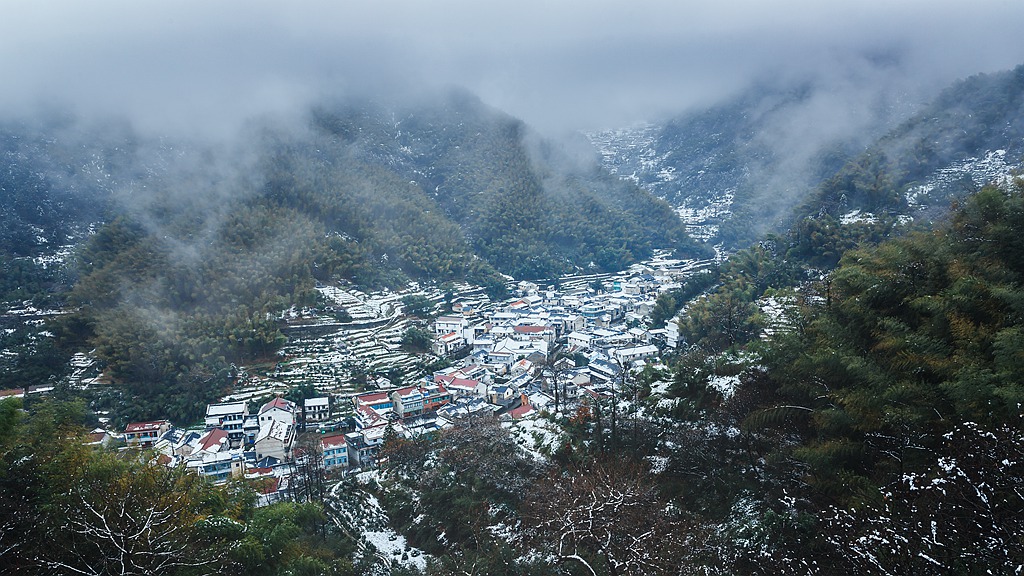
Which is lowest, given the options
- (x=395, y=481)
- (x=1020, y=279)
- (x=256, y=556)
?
(x=395, y=481)

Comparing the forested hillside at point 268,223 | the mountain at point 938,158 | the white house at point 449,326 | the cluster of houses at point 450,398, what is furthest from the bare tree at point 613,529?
the mountain at point 938,158

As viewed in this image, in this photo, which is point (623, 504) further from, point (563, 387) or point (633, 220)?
point (633, 220)

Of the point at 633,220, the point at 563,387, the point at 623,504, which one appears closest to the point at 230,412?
the point at 563,387

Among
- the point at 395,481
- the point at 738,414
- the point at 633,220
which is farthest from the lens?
the point at 633,220

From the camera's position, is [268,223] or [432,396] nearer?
[432,396]

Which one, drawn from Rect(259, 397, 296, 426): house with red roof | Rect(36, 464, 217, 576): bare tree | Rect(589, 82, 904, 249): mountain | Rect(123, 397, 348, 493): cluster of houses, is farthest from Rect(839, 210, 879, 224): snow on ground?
Rect(36, 464, 217, 576): bare tree

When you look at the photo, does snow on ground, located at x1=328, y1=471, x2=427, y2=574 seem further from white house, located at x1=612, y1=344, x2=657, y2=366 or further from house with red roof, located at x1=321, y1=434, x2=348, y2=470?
white house, located at x1=612, y1=344, x2=657, y2=366

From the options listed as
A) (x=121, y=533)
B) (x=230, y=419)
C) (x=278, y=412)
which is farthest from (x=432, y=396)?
(x=121, y=533)

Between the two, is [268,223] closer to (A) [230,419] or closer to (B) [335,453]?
(A) [230,419]
